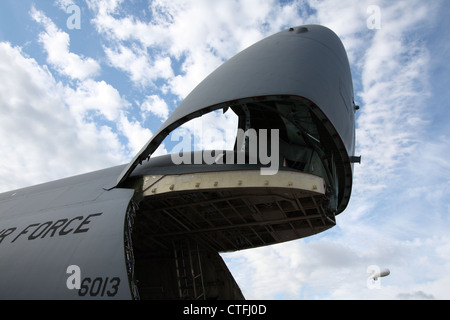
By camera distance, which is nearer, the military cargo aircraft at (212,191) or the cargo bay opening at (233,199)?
the military cargo aircraft at (212,191)

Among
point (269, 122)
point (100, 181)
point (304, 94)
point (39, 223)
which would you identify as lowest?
point (39, 223)

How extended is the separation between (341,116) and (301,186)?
2.40 metres

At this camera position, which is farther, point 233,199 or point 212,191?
point 233,199

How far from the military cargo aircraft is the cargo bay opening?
5 centimetres

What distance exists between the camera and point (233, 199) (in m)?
11.8

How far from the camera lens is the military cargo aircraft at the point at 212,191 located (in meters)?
8.55

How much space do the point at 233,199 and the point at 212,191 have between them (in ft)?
4.76

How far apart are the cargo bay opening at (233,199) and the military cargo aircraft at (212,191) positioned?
5 cm

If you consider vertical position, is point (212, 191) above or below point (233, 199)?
below

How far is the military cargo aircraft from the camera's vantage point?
8547mm

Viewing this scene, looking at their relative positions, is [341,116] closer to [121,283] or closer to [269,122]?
[269,122]

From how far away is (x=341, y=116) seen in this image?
1025 cm
